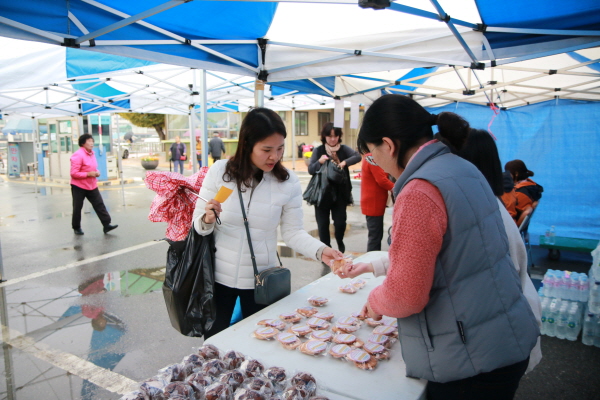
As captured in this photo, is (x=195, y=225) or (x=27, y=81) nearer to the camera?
(x=195, y=225)

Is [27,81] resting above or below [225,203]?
above

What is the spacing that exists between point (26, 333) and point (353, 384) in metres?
3.77

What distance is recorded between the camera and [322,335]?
6.26 feet

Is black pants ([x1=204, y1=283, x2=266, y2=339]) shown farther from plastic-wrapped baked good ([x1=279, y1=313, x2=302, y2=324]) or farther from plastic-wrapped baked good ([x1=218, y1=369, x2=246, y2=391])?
plastic-wrapped baked good ([x1=218, y1=369, x2=246, y2=391])

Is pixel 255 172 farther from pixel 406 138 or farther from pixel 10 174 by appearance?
pixel 10 174

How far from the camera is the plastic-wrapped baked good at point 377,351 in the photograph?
174cm

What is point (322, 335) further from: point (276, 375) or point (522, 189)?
point (522, 189)

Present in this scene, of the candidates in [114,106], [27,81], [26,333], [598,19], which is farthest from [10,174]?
[598,19]

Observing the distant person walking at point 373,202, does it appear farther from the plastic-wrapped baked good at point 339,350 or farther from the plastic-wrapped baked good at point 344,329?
the plastic-wrapped baked good at point 339,350

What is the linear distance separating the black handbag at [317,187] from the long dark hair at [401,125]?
147 inches

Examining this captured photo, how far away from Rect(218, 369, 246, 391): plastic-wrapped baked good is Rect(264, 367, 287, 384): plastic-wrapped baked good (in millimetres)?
98

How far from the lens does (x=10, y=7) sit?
292 centimetres

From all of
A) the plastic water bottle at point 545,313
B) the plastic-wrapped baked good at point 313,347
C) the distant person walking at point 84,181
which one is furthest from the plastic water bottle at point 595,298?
the distant person walking at point 84,181

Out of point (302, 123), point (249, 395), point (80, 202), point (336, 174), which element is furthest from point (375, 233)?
point (302, 123)
